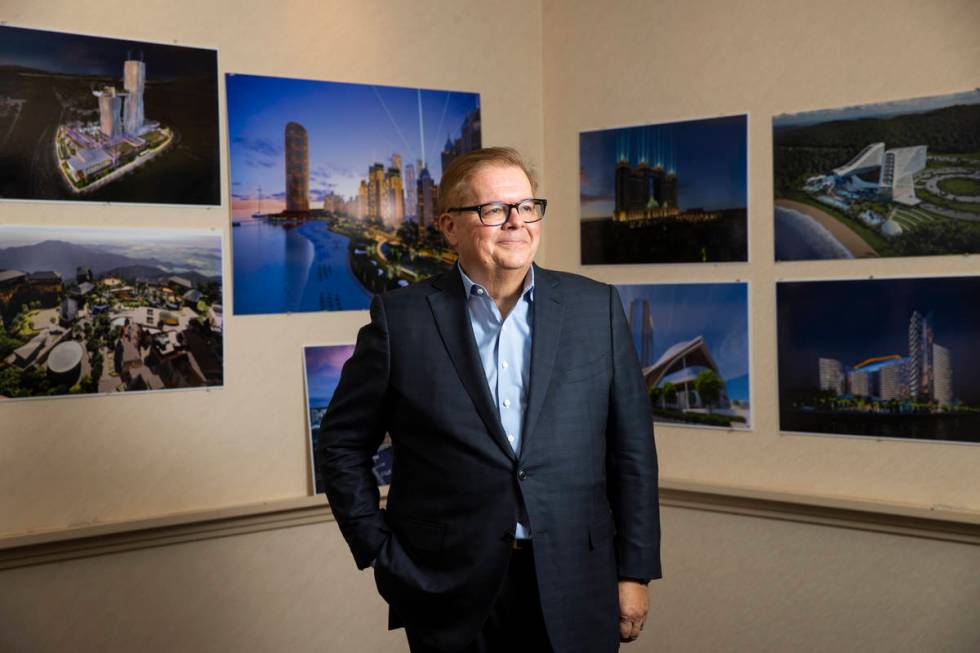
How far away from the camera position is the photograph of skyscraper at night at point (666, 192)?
3.32 meters

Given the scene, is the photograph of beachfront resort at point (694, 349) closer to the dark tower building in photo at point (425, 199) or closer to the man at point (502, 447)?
the dark tower building in photo at point (425, 199)

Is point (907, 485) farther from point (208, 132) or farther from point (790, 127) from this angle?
point (208, 132)

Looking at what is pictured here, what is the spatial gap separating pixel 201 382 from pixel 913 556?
96.5 inches

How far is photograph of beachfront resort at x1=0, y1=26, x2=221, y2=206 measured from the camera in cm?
284

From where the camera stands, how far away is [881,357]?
299cm

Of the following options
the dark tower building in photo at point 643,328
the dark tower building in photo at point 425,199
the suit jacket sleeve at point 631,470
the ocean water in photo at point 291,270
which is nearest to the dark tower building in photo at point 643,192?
the dark tower building in photo at point 643,328

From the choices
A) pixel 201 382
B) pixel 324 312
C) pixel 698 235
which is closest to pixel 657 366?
pixel 698 235

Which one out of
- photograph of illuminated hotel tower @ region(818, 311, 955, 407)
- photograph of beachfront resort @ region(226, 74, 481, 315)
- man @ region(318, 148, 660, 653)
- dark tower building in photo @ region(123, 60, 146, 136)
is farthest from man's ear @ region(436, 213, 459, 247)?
photograph of illuminated hotel tower @ region(818, 311, 955, 407)

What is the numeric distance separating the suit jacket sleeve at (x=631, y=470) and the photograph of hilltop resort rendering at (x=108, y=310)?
5.13 feet

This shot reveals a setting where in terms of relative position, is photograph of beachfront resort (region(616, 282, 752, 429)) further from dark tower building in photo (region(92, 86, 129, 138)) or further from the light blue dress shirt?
dark tower building in photo (region(92, 86, 129, 138))

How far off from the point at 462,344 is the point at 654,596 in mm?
1823

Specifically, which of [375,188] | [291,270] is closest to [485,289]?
[291,270]

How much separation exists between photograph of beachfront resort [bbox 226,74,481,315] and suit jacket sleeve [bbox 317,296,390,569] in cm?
107

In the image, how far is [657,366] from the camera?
3527mm
